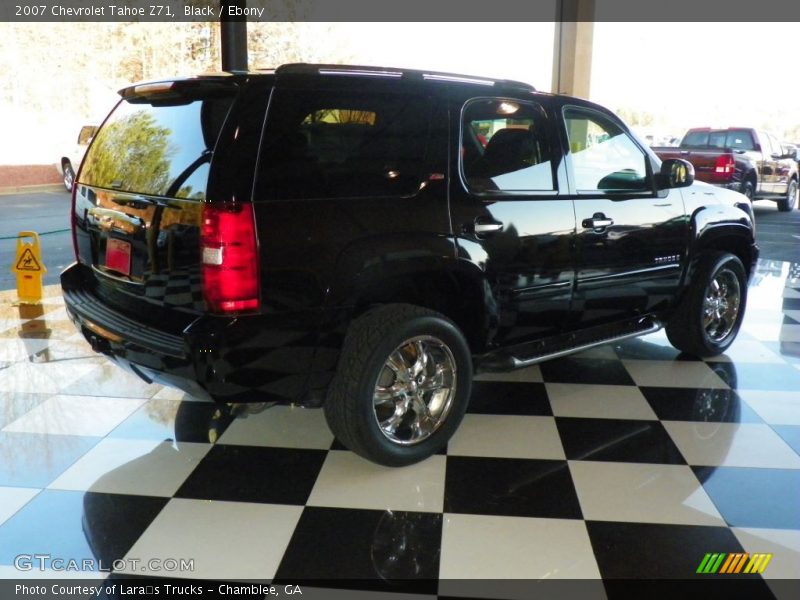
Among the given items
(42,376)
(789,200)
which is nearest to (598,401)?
(42,376)

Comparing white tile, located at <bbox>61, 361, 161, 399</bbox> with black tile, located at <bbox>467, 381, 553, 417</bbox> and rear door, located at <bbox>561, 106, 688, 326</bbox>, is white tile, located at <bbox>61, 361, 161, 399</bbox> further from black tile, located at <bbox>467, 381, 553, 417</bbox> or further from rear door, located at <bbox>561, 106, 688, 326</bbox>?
rear door, located at <bbox>561, 106, 688, 326</bbox>

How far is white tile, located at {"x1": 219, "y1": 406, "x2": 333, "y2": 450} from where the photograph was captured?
3109 millimetres

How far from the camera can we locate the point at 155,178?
2584 millimetres

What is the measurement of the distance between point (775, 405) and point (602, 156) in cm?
150

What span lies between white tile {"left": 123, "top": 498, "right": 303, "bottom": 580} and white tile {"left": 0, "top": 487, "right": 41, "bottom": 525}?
1.67 ft

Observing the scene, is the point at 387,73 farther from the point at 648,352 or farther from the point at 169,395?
the point at 648,352

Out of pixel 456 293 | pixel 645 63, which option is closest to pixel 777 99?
pixel 645 63

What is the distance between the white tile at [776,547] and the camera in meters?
2.19

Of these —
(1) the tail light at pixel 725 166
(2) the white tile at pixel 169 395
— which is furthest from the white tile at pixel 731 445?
(1) the tail light at pixel 725 166

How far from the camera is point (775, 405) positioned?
356cm

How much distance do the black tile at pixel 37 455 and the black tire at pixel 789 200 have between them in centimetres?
→ 1270

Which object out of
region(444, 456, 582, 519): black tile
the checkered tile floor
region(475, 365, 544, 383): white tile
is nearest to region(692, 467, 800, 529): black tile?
the checkered tile floor

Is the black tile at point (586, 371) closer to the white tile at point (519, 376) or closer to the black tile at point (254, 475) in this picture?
the white tile at point (519, 376)

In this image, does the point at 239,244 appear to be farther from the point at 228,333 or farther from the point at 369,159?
the point at 369,159
